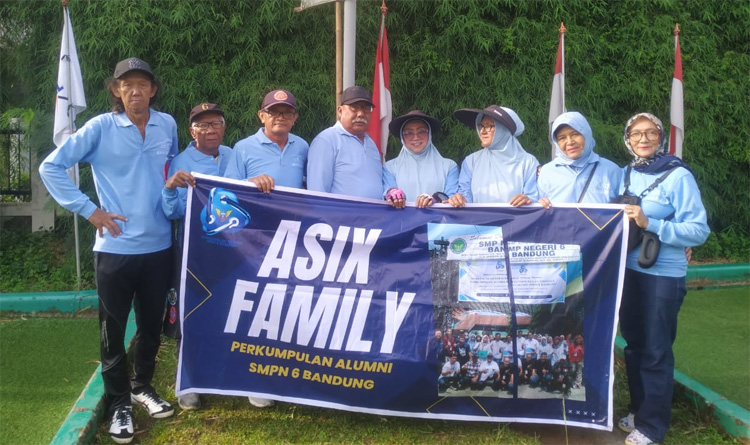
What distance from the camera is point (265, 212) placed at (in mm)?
3080

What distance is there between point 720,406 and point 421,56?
13.7ft

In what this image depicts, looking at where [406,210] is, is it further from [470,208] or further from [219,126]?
[219,126]

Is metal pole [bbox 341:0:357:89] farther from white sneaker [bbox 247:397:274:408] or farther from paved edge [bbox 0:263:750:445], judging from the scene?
paved edge [bbox 0:263:750:445]

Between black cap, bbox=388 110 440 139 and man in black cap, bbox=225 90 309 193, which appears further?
black cap, bbox=388 110 440 139

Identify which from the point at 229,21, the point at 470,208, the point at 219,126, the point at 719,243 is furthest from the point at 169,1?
the point at 719,243

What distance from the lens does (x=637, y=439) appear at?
298 centimetres

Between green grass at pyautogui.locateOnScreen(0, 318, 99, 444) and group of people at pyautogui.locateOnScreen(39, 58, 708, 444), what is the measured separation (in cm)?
48

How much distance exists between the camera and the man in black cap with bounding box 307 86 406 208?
127 inches

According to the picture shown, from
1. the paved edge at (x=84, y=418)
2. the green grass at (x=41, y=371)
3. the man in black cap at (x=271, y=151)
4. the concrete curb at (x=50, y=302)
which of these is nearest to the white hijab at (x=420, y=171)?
the man in black cap at (x=271, y=151)

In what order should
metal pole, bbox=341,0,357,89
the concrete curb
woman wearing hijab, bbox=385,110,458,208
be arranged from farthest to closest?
1. the concrete curb
2. metal pole, bbox=341,0,357,89
3. woman wearing hijab, bbox=385,110,458,208

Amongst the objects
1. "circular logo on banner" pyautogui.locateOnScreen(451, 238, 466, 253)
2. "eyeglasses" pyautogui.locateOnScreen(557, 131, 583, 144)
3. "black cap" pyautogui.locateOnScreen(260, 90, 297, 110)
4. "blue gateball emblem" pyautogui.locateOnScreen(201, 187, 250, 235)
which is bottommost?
"circular logo on banner" pyautogui.locateOnScreen(451, 238, 466, 253)

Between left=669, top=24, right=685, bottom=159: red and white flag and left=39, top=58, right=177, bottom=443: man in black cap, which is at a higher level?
left=669, top=24, right=685, bottom=159: red and white flag

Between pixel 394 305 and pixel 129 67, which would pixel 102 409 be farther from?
pixel 129 67

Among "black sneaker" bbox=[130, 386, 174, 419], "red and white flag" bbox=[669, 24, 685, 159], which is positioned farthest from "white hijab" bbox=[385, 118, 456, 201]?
"red and white flag" bbox=[669, 24, 685, 159]
